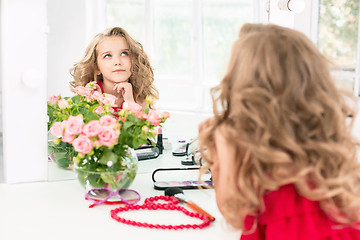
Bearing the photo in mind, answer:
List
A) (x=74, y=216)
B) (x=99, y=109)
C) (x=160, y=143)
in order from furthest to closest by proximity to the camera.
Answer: (x=160, y=143) → (x=99, y=109) → (x=74, y=216)

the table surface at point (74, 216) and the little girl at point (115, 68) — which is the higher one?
the little girl at point (115, 68)

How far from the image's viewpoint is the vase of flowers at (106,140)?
47.0 inches

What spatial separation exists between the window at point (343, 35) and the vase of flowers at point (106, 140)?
0.82 meters

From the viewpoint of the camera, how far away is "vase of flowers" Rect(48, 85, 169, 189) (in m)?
1.19

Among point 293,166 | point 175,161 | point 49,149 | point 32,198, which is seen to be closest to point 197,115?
point 175,161

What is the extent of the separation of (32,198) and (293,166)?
2.32 ft

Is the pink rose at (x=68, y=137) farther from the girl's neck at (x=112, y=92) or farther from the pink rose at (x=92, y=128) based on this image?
the girl's neck at (x=112, y=92)

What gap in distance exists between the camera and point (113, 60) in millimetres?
1450

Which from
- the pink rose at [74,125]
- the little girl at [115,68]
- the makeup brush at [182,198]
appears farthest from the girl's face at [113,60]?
the makeup brush at [182,198]

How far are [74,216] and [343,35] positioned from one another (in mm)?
1203

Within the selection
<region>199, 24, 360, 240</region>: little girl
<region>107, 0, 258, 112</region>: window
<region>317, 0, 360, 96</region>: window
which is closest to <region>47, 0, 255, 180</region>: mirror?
<region>107, 0, 258, 112</region>: window

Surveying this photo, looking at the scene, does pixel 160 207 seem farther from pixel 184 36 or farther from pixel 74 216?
pixel 184 36

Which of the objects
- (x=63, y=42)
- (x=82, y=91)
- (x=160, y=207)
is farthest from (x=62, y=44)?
(x=160, y=207)

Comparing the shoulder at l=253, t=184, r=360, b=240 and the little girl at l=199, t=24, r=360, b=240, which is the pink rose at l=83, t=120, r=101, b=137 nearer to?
the little girl at l=199, t=24, r=360, b=240
